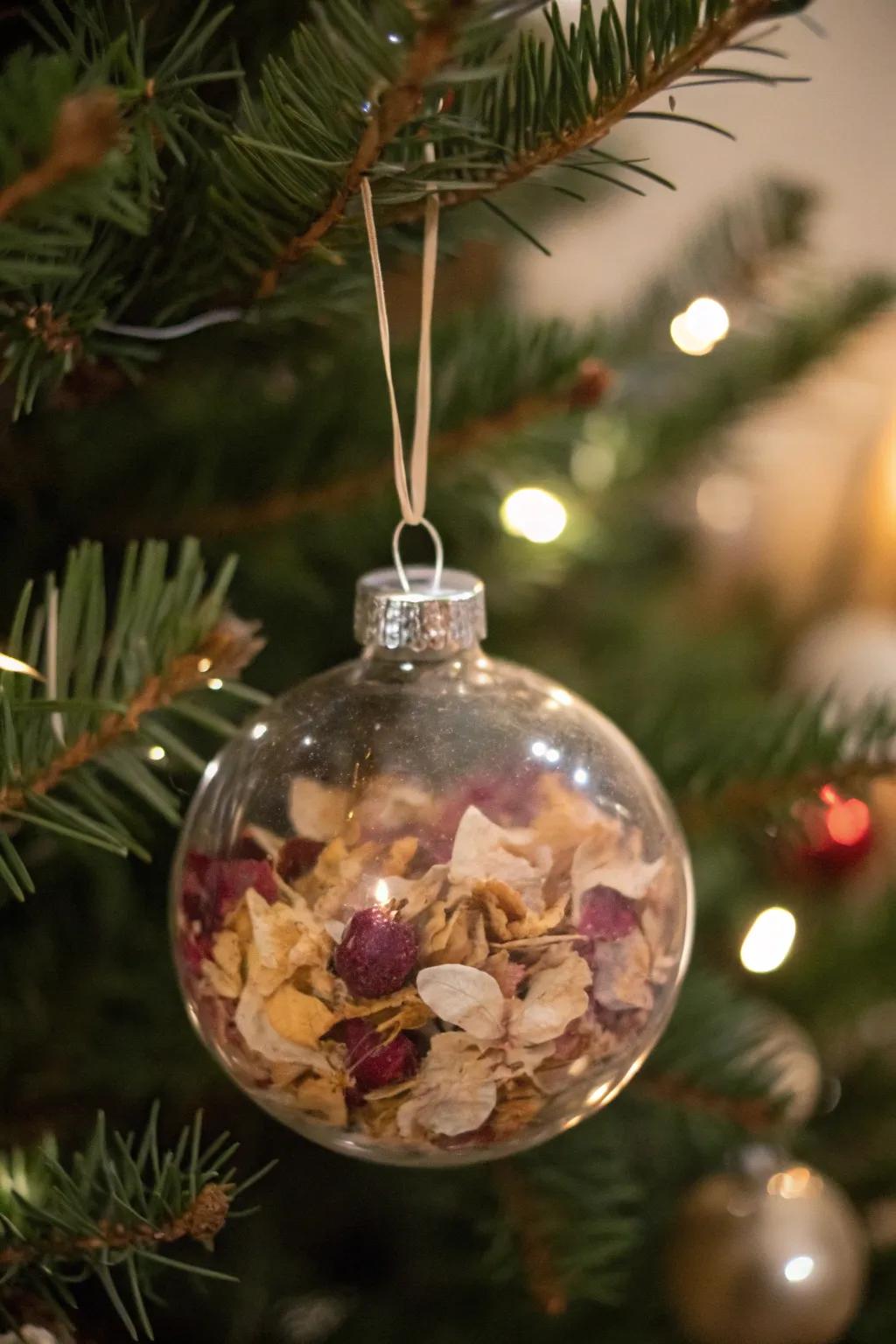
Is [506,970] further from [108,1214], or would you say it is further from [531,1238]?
[531,1238]

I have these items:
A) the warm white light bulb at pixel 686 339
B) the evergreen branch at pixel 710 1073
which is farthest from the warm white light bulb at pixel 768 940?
the warm white light bulb at pixel 686 339

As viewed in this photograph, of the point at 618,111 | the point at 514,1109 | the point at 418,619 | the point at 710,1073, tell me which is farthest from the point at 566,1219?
the point at 618,111

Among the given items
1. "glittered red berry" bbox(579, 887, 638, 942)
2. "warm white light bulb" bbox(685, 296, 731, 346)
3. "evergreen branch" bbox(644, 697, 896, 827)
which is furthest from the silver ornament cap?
"warm white light bulb" bbox(685, 296, 731, 346)

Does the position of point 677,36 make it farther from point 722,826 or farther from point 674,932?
point 722,826

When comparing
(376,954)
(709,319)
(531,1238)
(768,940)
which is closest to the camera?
(376,954)

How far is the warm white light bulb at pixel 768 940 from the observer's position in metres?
0.68

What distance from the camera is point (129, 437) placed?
626 millimetres

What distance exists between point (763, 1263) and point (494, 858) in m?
0.38

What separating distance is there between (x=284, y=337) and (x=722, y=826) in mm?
333

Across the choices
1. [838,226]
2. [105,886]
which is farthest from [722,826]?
[838,226]

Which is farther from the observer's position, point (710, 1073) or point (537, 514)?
point (537, 514)

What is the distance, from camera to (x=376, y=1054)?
367 millimetres

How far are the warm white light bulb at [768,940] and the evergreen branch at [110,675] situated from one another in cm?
39

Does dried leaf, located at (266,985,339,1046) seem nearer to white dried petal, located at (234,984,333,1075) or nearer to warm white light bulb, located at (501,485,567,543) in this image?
white dried petal, located at (234,984,333,1075)
